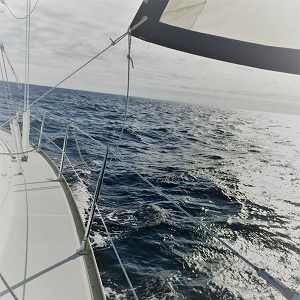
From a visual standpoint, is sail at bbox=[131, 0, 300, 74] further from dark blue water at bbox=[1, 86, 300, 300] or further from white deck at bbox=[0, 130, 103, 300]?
white deck at bbox=[0, 130, 103, 300]

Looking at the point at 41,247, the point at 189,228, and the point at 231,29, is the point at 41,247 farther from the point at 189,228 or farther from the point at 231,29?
the point at 189,228

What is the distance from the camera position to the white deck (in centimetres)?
198

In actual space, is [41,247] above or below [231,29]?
below

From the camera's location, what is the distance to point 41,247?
240 centimetres

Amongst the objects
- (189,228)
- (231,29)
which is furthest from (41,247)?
(189,228)

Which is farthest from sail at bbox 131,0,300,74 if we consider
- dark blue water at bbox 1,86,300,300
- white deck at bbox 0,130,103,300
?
white deck at bbox 0,130,103,300

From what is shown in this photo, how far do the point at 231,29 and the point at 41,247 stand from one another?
2.08 metres

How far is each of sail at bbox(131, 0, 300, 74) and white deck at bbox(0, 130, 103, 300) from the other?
168 cm

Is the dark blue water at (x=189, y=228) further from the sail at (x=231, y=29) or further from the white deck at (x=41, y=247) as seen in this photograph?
the sail at (x=231, y=29)

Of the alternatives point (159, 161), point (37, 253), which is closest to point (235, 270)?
point (37, 253)

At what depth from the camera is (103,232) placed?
6.15 m

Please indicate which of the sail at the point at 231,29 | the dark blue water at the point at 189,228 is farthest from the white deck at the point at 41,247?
the sail at the point at 231,29

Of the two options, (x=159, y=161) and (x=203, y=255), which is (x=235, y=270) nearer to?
(x=203, y=255)

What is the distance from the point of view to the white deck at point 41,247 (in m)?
1.98
